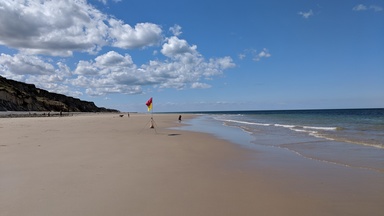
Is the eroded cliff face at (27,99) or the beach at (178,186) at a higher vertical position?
the eroded cliff face at (27,99)

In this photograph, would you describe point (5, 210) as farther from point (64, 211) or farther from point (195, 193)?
point (195, 193)

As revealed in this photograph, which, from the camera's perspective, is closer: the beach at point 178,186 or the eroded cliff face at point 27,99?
the beach at point 178,186

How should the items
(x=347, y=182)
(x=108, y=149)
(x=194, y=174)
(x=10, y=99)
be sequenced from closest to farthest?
(x=347, y=182) → (x=194, y=174) → (x=108, y=149) → (x=10, y=99)

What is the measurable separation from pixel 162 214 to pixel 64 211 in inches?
60.6

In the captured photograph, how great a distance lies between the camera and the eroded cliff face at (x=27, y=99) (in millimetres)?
63562

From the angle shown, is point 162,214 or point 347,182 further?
point 347,182

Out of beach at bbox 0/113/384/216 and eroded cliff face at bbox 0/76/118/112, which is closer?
beach at bbox 0/113/384/216

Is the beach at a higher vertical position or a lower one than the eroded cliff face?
lower

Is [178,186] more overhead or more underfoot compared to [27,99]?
more underfoot

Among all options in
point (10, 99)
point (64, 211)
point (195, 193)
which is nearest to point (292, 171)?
point (195, 193)

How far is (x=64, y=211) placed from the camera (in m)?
4.31

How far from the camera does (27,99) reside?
234 ft

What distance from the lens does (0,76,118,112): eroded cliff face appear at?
209 feet

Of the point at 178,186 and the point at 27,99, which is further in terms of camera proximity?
the point at 27,99
